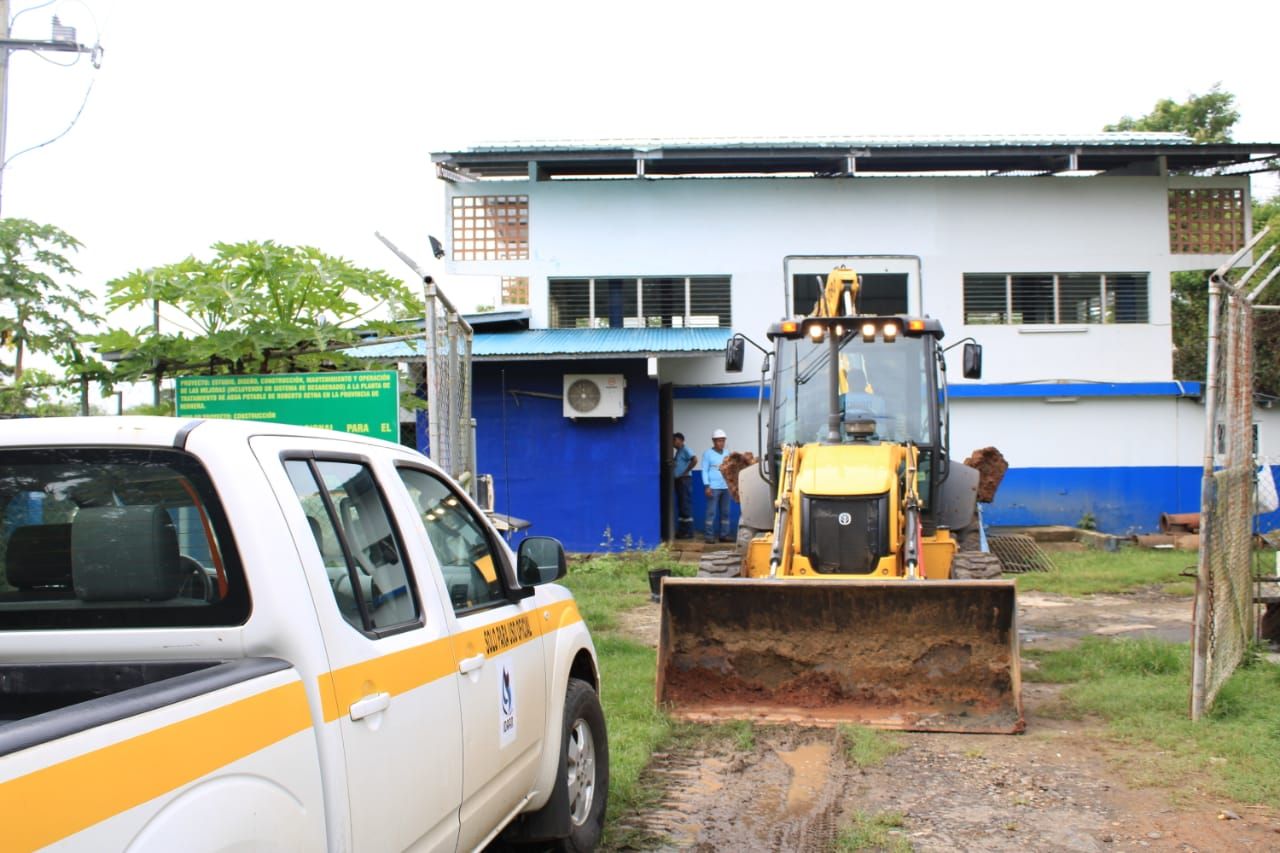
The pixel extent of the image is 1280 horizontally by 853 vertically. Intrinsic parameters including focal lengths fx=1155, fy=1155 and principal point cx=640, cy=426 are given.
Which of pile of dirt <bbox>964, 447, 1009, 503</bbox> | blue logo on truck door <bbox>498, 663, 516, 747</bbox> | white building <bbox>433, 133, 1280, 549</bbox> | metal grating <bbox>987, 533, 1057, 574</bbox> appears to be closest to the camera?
blue logo on truck door <bbox>498, 663, 516, 747</bbox>

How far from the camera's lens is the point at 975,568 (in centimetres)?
863

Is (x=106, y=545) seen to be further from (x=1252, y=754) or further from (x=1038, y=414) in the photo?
(x=1038, y=414)

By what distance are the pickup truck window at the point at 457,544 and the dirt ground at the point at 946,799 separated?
67.3 inches

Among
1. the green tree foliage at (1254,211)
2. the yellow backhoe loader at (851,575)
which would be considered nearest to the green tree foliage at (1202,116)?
the green tree foliage at (1254,211)

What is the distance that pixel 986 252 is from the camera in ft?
62.0

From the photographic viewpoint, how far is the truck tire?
4.92 metres

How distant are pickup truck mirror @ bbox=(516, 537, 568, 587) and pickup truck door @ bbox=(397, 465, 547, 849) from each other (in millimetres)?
80

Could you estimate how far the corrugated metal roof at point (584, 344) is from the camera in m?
16.0

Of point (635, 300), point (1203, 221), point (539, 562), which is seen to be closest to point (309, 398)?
point (539, 562)

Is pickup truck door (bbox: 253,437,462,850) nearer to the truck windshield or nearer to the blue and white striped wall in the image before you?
the truck windshield

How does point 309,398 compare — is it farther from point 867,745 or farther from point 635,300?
point 635,300

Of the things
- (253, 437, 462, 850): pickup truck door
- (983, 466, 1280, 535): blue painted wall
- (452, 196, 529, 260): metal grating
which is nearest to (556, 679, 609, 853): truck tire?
(253, 437, 462, 850): pickup truck door

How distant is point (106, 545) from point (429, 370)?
3.96 m

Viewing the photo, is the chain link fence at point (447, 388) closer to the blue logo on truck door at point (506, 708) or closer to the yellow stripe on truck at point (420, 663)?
the yellow stripe on truck at point (420, 663)
